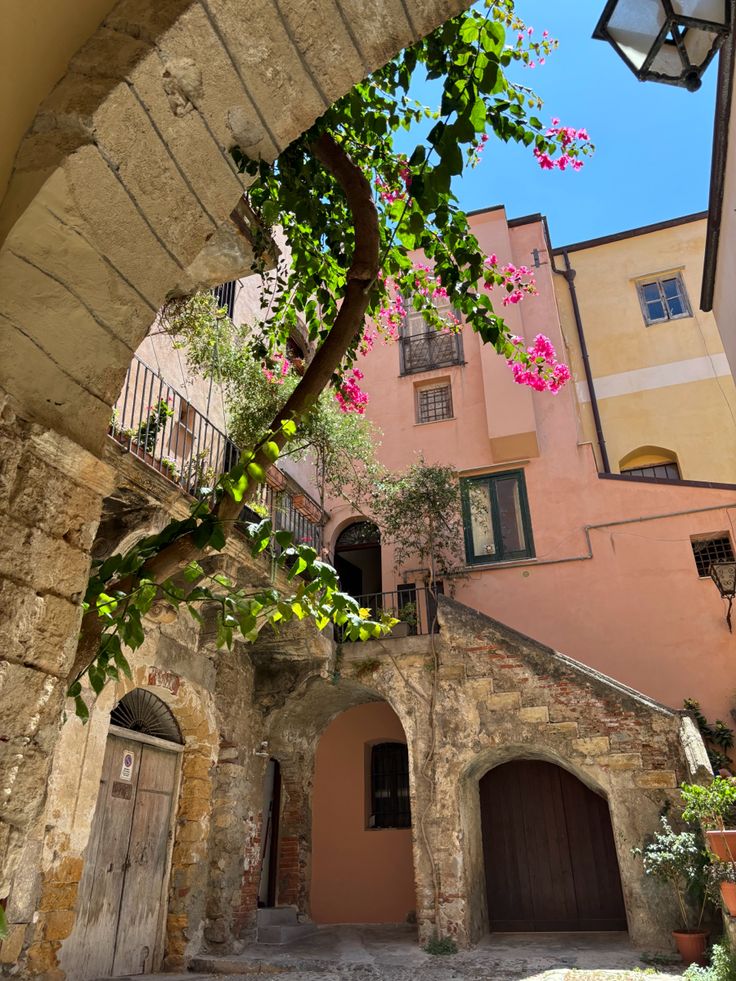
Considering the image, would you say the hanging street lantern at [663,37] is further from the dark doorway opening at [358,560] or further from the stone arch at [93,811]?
Answer: the dark doorway opening at [358,560]

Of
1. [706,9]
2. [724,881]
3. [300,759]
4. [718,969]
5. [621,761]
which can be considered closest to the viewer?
[706,9]

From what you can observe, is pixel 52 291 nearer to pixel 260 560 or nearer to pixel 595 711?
pixel 260 560

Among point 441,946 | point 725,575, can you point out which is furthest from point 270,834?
point 725,575

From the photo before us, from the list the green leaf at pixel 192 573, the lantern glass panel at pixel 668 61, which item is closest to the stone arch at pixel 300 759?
the green leaf at pixel 192 573

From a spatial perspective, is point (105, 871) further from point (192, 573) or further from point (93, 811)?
point (192, 573)

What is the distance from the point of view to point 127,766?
7.48m

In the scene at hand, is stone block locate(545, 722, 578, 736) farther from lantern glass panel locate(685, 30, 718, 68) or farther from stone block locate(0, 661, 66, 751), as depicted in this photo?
stone block locate(0, 661, 66, 751)

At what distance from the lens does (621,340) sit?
14219mm

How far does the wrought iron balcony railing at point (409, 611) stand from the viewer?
9.96 m

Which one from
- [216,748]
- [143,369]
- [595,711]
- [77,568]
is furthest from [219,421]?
[77,568]

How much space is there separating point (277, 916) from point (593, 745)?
5080 mm

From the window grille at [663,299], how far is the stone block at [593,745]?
8.81 m

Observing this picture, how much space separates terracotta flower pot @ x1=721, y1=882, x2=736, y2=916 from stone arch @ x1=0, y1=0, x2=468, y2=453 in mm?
6679

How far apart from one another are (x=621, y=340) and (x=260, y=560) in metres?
9.52
